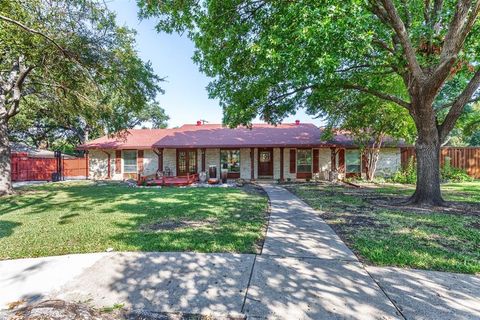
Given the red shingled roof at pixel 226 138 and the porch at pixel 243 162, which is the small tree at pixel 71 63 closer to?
the red shingled roof at pixel 226 138

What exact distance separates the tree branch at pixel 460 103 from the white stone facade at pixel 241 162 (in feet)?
28.8

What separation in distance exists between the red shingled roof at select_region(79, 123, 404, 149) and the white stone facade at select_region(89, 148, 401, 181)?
0.77m

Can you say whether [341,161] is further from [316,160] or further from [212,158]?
[212,158]

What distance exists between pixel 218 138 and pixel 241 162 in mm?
2314

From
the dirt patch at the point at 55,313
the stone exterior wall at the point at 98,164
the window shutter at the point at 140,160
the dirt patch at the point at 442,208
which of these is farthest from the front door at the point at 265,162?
the dirt patch at the point at 55,313

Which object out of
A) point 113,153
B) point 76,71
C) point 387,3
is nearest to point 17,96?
point 76,71

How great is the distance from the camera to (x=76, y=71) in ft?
33.8

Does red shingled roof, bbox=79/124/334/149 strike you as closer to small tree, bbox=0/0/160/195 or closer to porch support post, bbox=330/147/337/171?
porch support post, bbox=330/147/337/171

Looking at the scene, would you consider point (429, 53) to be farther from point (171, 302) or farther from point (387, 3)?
point (171, 302)

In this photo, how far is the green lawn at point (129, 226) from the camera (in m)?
4.37

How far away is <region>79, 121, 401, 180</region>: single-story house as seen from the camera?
16.3 m

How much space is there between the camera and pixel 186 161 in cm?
1791

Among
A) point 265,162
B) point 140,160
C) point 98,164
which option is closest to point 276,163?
point 265,162

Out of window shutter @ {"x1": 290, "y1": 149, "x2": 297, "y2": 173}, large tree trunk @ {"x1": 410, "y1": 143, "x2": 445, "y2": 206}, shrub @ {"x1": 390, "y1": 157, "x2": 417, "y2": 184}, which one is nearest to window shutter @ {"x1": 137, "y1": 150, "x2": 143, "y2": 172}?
window shutter @ {"x1": 290, "y1": 149, "x2": 297, "y2": 173}
